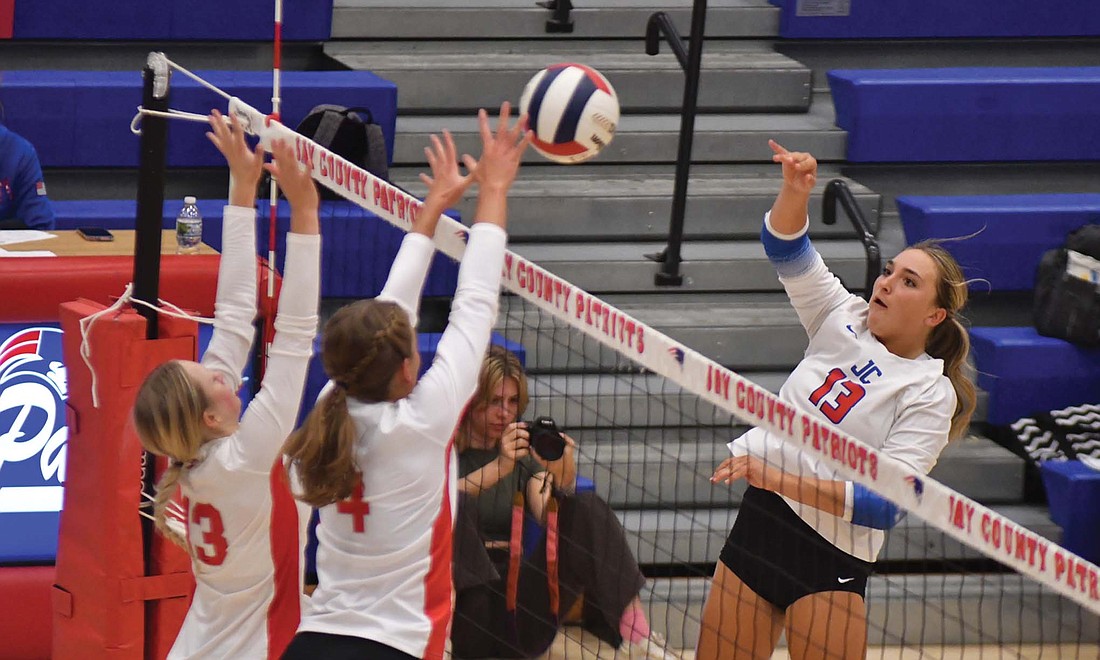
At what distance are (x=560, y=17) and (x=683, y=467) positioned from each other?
8.36ft

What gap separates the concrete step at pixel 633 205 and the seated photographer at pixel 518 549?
5.69 feet

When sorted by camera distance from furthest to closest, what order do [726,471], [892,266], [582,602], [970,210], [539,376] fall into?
[970,210] < [539,376] < [582,602] < [892,266] < [726,471]

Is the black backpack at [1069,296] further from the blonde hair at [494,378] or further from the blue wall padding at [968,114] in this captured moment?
the blonde hair at [494,378]

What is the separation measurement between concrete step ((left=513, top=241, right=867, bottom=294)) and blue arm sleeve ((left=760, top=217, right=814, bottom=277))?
2.61 m

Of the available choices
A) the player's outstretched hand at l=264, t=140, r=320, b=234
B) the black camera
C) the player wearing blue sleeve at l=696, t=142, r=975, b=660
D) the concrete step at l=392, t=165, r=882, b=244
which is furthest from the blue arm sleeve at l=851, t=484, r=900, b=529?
the concrete step at l=392, t=165, r=882, b=244

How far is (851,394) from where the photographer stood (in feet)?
12.1

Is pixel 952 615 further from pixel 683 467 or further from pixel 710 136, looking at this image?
pixel 710 136

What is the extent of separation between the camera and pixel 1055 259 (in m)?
6.28

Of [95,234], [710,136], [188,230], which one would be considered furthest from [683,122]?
[95,234]

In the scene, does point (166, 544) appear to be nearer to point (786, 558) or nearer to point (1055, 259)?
point (786, 558)

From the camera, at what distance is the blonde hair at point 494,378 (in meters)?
4.79

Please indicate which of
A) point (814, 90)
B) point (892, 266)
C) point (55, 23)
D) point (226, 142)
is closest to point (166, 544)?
point (226, 142)

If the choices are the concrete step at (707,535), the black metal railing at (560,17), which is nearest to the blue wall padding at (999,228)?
the concrete step at (707,535)

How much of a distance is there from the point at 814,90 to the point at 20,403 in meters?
4.26
